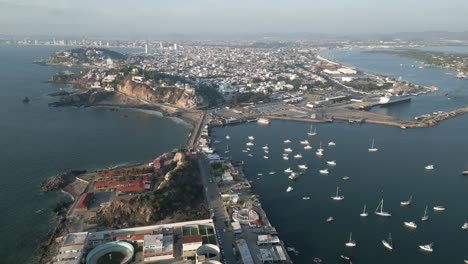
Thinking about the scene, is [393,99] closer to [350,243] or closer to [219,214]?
[350,243]

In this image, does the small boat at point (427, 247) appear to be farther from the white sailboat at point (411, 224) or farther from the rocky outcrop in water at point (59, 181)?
Result: the rocky outcrop in water at point (59, 181)

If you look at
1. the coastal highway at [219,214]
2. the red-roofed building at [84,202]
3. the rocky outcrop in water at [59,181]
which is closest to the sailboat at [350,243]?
the coastal highway at [219,214]

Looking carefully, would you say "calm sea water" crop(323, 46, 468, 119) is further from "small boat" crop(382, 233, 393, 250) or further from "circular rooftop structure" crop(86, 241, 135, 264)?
"circular rooftop structure" crop(86, 241, 135, 264)

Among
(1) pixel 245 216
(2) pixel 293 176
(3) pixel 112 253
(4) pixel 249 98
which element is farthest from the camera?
(4) pixel 249 98

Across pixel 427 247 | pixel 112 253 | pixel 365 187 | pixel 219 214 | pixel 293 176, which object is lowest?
pixel 427 247

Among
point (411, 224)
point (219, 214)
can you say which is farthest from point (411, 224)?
point (219, 214)

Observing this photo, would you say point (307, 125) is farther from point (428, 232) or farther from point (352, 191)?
point (428, 232)
